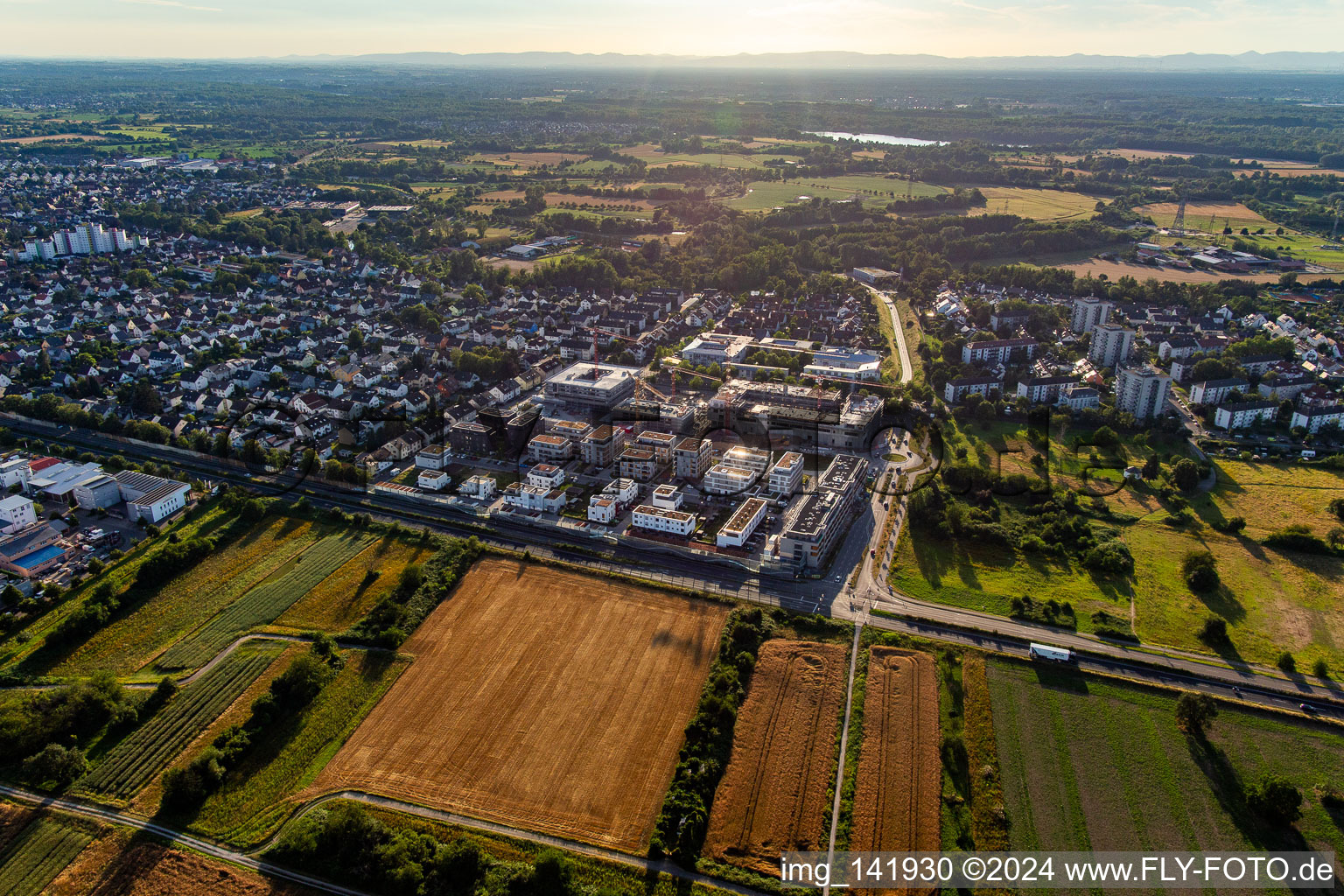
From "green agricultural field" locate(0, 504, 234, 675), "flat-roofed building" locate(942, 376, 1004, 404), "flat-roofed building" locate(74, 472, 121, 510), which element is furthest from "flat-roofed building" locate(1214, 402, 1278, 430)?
"flat-roofed building" locate(74, 472, 121, 510)

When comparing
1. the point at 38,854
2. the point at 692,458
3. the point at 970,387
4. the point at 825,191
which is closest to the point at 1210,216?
the point at 825,191

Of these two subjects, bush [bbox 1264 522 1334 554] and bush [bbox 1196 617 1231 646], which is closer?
→ bush [bbox 1196 617 1231 646]

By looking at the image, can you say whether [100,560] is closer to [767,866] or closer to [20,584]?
[20,584]

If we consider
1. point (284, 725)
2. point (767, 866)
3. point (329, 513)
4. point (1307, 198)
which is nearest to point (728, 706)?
point (767, 866)

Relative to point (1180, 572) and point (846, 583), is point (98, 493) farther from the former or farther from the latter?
point (1180, 572)

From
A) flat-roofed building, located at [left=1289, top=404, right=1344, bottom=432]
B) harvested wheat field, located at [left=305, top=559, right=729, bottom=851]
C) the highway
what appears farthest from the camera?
flat-roofed building, located at [left=1289, top=404, right=1344, bottom=432]

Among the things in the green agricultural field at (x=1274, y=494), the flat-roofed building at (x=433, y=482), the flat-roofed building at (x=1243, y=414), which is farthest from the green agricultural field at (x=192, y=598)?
→ the flat-roofed building at (x=1243, y=414)

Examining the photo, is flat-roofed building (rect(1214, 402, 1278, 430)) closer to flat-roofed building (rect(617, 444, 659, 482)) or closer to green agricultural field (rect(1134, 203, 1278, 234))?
flat-roofed building (rect(617, 444, 659, 482))
